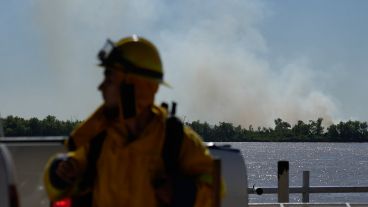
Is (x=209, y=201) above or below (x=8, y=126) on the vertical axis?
below

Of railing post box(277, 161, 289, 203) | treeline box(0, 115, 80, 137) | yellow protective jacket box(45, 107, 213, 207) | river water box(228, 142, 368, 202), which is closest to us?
yellow protective jacket box(45, 107, 213, 207)

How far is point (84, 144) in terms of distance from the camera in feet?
14.3

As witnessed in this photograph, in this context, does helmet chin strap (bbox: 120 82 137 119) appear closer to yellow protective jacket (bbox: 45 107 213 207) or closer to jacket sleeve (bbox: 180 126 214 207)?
yellow protective jacket (bbox: 45 107 213 207)

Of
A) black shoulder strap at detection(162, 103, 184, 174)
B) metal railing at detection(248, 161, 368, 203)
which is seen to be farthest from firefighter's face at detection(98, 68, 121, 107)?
metal railing at detection(248, 161, 368, 203)

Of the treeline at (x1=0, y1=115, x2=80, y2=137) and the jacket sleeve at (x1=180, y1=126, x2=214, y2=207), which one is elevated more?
the treeline at (x1=0, y1=115, x2=80, y2=137)

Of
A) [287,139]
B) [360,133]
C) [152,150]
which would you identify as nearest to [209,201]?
[152,150]

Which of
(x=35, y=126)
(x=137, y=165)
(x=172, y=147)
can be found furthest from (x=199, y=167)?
(x=35, y=126)

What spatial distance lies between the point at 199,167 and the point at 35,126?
4.47 m

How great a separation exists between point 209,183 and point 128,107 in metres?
0.51

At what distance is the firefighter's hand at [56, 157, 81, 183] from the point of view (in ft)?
13.9

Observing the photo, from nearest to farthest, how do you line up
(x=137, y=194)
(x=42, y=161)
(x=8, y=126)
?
1. (x=137, y=194)
2. (x=42, y=161)
3. (x=8, y=126)

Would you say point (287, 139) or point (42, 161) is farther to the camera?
point (287, 139)

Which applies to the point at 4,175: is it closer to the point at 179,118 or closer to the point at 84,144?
the point at 84,144

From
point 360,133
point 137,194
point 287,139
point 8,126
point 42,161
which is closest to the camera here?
point 137,194
